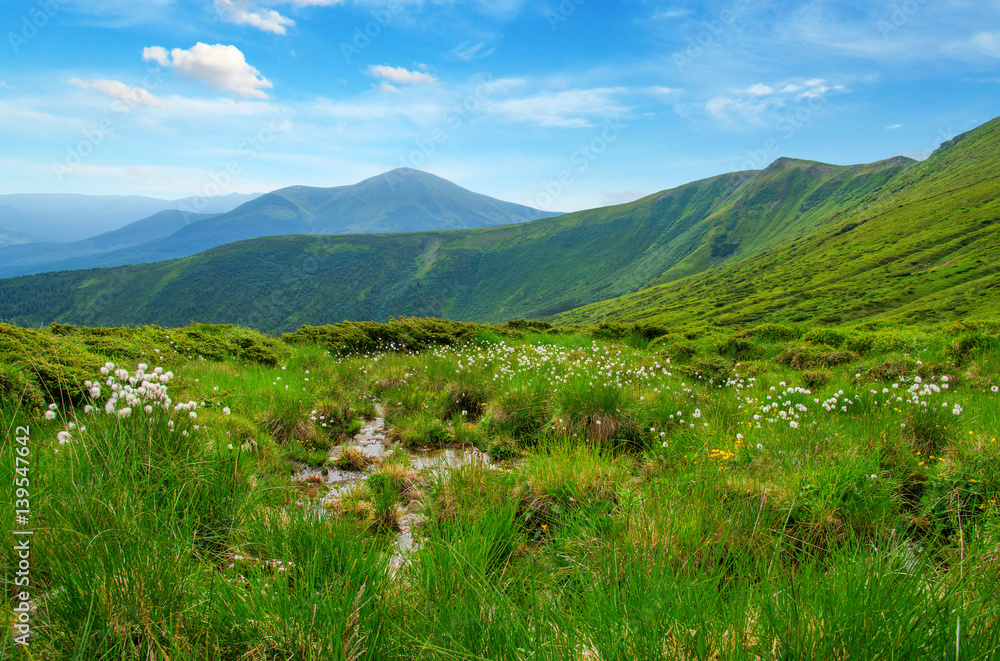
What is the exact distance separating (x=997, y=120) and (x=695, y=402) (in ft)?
986

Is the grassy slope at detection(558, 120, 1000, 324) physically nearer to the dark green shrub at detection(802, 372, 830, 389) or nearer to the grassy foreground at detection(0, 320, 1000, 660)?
the dark green shrub at detection(802, 372, 830, 389)

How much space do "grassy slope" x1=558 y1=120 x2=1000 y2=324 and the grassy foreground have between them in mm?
53558

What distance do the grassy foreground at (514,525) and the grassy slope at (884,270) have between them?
53558 mm

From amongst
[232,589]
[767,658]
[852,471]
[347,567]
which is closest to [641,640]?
[767,658]

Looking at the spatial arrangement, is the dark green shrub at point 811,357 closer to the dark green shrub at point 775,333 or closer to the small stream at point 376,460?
the dark green shrub at point 775,333

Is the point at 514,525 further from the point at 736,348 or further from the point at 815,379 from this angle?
the point at 736,348

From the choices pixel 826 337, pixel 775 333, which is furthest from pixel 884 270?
pixel 826 337

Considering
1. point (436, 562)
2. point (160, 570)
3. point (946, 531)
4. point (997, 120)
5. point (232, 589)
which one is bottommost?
point (946, 531)

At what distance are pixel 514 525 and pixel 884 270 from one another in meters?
123

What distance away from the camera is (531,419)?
756 cm

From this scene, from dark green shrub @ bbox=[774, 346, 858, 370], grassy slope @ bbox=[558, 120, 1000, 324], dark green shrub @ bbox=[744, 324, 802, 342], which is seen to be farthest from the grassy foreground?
grassy slope @ bbox=[558, 120, 1000, 324]

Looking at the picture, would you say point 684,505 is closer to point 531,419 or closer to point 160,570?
point 160,570

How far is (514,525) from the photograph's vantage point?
394 cm

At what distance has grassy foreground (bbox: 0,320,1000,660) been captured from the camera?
2.10m
